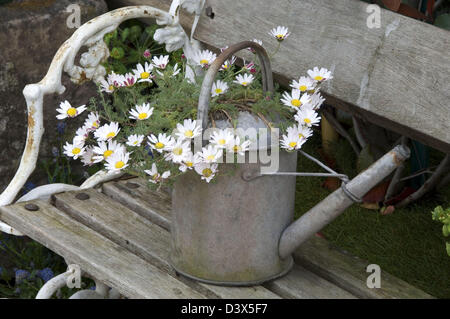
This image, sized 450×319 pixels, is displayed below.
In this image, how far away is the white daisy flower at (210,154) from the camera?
146 cm

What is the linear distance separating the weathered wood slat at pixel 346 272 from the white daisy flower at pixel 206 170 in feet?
1.39

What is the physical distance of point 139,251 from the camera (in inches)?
70.6

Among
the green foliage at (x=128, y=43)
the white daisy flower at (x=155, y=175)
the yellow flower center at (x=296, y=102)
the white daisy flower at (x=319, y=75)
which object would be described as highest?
the white daisy flower at (x=319, y=75)

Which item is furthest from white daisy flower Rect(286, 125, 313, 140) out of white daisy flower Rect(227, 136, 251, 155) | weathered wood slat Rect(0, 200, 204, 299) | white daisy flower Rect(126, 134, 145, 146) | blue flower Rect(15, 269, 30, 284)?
blue flower Rect(15, 269, 30, 284)

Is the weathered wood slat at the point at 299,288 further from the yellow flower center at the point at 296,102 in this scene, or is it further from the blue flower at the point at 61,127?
the blue flower at the point at 61,127

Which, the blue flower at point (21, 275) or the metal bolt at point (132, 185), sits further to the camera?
the blue flower at point (21, 275)

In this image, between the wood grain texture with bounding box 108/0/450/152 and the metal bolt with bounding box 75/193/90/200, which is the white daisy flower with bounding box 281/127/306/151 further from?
the metal bolt with bounding box 75/193/90/200

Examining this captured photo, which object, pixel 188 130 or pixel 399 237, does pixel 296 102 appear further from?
pixel 399 237

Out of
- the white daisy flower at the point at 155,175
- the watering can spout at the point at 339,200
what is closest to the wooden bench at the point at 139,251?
the watering can spout at the point at 339,200
